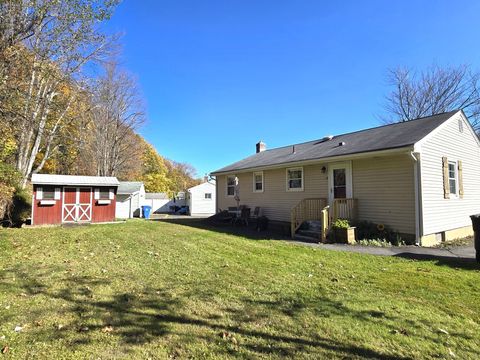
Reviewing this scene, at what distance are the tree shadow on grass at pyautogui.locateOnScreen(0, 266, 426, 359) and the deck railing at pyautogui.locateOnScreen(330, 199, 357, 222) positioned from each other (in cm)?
689

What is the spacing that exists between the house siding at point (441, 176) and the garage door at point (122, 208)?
23.1 m

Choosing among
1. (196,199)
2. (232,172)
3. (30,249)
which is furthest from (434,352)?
(196,199)

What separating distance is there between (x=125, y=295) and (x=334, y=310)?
3047 mm

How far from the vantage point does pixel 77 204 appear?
17.3 metres

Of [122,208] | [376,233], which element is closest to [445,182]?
[376,233]

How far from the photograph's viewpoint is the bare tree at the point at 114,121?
28.3 metres

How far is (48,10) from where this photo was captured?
30.5 feet

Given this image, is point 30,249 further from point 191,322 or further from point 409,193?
point 409,193

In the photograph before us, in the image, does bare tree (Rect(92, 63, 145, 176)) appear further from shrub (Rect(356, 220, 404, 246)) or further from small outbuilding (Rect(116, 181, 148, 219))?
shrub (Rect(356, 220, 404, 246))

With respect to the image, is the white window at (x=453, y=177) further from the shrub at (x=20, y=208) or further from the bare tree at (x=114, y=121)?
the bare tree at (x=114, y=121)

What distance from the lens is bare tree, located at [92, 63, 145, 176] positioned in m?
28.3

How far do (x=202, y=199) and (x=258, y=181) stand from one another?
16.7m

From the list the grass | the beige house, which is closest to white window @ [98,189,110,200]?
the beige house

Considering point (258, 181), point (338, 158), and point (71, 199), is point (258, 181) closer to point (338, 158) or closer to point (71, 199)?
point (338, 158)
